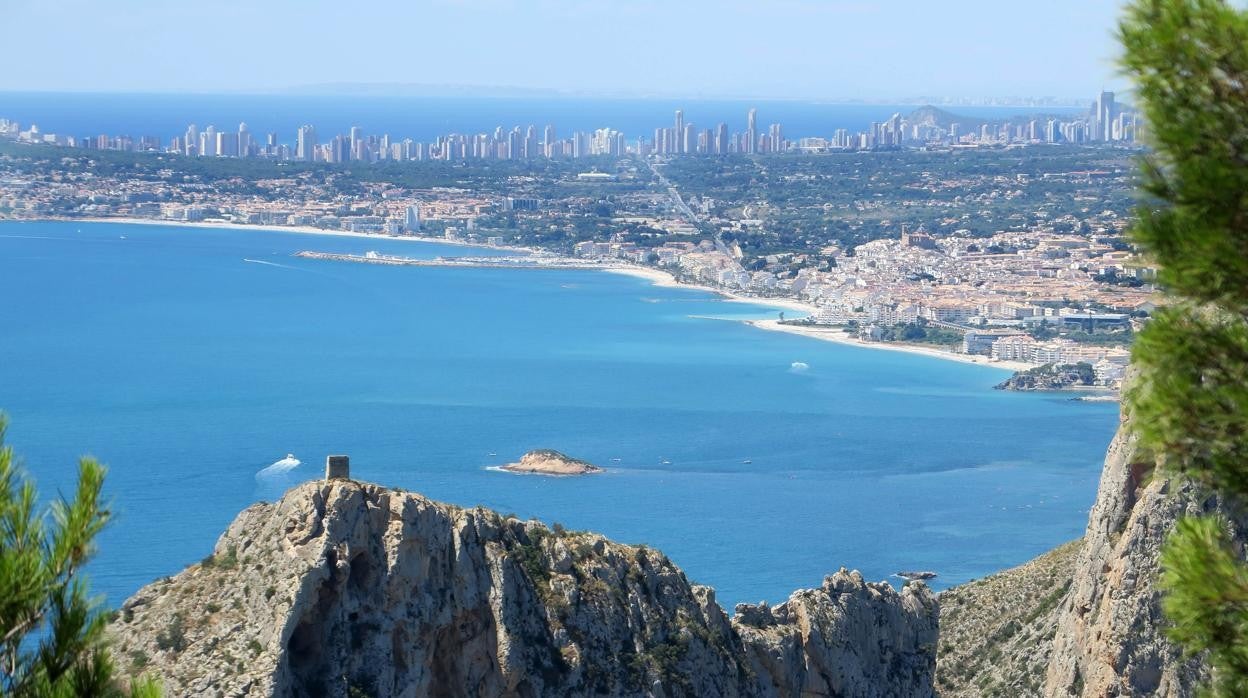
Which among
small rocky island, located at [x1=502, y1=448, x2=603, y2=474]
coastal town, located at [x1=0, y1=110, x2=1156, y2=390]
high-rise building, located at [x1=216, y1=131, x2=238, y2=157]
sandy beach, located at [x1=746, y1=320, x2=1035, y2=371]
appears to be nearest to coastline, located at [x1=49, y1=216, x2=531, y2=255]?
coastal town, located at [x1=0, y1=110, x2=1156, y2=390]

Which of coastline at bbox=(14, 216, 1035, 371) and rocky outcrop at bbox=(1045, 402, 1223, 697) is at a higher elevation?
rocky outcrop at bbox=(1045, 402, 1223, 697)

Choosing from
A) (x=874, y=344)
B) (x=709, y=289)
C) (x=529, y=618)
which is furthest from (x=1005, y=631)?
(x=709, y=289)

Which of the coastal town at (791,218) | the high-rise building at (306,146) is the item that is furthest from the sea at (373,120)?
the coastal town at (791,218)

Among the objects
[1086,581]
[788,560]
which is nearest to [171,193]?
[788,560]

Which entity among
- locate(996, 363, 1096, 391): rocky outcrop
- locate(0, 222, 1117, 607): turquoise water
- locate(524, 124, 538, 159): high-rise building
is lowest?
locate(0, 222, 1117, 607): turquoise water

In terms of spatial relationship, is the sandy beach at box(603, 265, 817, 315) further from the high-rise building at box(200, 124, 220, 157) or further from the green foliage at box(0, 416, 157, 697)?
the green foliage at box(0, 416, 157, 697)

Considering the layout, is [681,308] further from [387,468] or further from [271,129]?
[271,129]

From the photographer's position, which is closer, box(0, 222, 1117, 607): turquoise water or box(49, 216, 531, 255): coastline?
box(0, 222, 1117, 607): turquoise water
